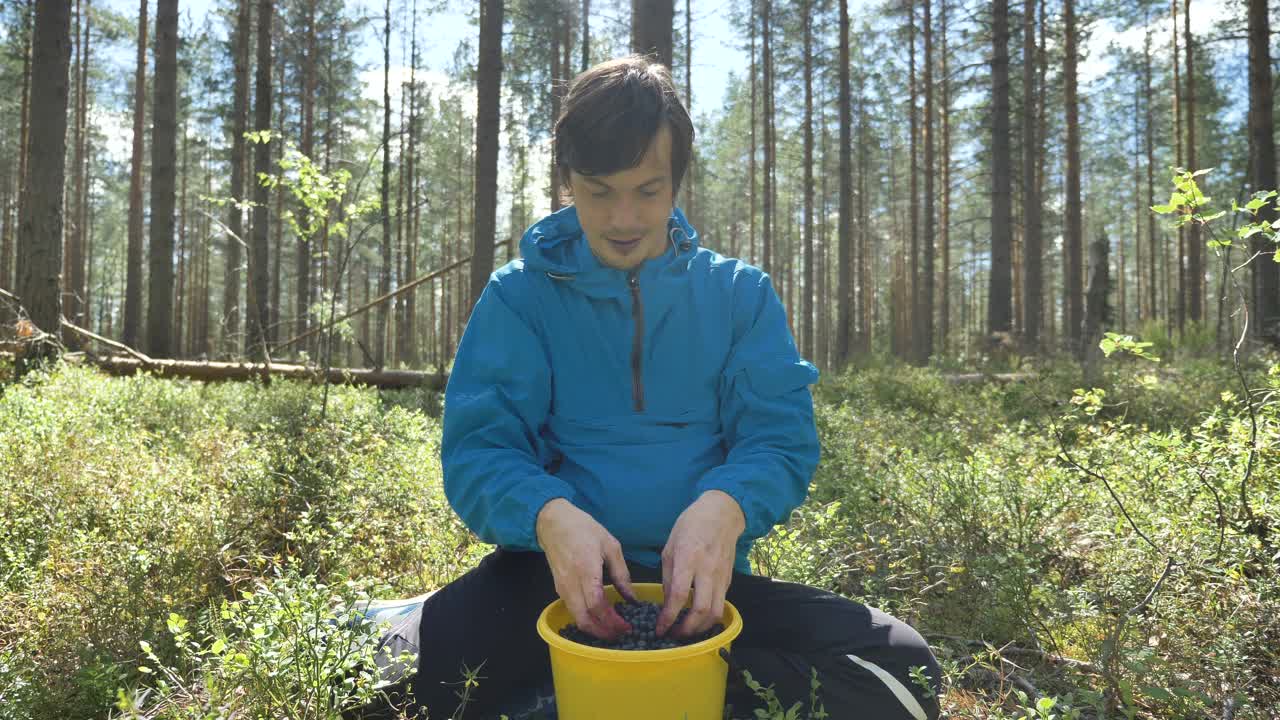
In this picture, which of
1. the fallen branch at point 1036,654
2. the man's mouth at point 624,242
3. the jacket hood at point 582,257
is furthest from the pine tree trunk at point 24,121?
the fallen branch at point 1036,654

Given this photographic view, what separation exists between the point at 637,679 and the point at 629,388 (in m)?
0.82

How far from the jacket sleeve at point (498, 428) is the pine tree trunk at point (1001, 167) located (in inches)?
437

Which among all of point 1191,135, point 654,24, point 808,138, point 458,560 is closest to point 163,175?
point 654,24

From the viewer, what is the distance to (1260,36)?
31.2ft

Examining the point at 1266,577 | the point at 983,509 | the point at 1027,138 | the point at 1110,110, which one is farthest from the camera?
the point at 1110,110

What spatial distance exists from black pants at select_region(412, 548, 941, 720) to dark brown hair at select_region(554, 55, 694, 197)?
109cm

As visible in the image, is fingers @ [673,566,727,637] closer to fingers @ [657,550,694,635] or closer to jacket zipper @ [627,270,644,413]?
fingers @ [657,550,694,635]

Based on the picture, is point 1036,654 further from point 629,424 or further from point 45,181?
point 45,181

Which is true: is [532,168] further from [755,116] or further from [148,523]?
[148,523]

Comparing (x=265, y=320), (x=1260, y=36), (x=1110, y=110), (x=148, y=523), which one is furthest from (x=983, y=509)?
(x=1110, y=110)

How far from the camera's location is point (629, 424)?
1963mm

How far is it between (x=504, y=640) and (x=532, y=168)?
27.8 m

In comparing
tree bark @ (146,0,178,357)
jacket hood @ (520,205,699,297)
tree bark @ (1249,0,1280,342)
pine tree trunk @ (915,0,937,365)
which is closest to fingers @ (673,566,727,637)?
jacket hood @ (520,205,699,297)

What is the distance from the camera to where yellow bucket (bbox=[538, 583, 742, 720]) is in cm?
136
